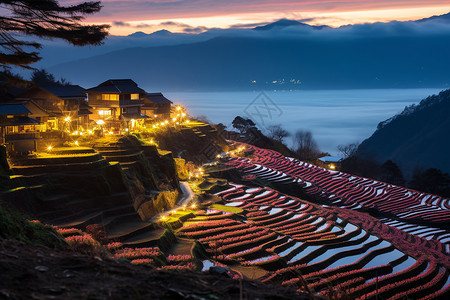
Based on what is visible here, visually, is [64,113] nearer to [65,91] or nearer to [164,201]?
[65,91]

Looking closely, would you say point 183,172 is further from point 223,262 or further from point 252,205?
point 223,262

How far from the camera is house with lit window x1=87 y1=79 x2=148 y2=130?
3550 centimetres

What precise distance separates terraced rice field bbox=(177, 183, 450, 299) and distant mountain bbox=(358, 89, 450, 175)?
4863cm

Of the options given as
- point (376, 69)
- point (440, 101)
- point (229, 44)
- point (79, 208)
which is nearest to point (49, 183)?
point (79, 208)

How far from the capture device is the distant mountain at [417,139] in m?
72.2

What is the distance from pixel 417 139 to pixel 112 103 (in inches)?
2407

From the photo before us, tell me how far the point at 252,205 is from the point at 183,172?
25.0 ft

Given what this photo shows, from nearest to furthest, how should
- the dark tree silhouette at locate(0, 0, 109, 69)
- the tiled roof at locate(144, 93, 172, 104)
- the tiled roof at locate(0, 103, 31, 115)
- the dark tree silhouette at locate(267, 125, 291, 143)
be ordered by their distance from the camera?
the dark tree silhouette at locate(0, 0, 109, 69) < the tiled roof at locate(0, 103, 31, 115) < the tiled roof at locate(144, 93, 172, 104) < the dark tree silhouette at locate(267, 125, 291, 143)

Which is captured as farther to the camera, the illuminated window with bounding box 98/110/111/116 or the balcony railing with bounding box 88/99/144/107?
the illuminated window with bounding box 98/110/111/116

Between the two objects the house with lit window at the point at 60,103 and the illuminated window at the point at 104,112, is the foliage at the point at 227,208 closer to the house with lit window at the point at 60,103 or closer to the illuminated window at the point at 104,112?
A: the house with lit window at the point at 60,103

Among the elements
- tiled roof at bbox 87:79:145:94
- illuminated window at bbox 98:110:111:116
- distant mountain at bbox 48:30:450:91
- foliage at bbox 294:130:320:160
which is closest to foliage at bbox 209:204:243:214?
illuminated window at bbox 98:110:111:116

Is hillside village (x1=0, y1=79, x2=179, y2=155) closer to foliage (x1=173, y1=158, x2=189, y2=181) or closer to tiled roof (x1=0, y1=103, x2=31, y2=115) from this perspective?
tiled roof (x1=0, y1=103, x2=31, y2=115)

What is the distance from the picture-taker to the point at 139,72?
139 metres

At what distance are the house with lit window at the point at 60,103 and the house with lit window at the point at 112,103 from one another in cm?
252
